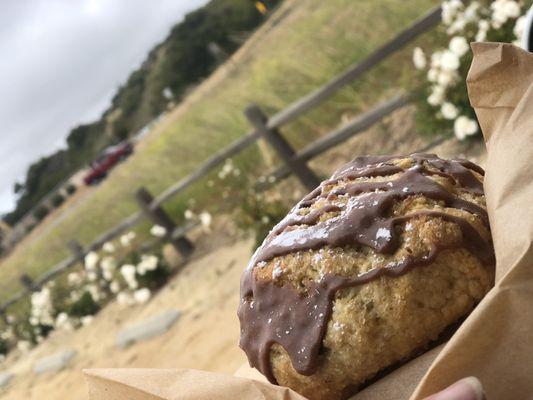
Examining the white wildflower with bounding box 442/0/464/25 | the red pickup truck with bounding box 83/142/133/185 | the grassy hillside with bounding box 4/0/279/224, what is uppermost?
the grassy hillside with bounding box 4/0/279/224

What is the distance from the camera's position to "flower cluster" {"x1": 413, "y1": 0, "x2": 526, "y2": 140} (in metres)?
5.02

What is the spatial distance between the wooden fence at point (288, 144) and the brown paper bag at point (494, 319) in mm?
4759

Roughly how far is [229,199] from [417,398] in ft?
25.1

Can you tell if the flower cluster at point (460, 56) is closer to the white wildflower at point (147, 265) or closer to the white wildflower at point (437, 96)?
the white wildflower at point (437, 96)

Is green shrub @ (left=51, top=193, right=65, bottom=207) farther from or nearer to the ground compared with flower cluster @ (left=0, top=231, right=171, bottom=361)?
farther from the ground

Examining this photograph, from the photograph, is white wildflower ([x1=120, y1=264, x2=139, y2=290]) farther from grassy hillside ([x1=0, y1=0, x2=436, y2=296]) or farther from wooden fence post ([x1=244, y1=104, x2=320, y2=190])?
wooden fence post ([x1=244, y1=104, x2=320, y2=190])

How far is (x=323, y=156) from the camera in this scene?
325 inches

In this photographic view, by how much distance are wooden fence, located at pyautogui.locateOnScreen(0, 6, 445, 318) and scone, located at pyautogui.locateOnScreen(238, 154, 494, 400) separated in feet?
15.9

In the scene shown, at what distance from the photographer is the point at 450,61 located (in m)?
5.11

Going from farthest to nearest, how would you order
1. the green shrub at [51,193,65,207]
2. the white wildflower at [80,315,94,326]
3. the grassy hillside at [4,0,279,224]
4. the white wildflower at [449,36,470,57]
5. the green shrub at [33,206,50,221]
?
the green shrub at [51,193,65,207], the green shrub at [33,206,50,221], the grassy hillside at [4,0,279,224], the white wildflower at [80,315,94,326], the white wildflower at [449,36,470,57]

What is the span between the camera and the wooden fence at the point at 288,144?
6.05 m

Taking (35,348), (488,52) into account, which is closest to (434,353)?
(488,52)

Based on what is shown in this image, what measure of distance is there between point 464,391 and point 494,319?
0.13 metres

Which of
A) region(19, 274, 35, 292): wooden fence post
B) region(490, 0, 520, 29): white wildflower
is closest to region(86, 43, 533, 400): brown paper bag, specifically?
region(490, 0, 520, 29): white wildflower
